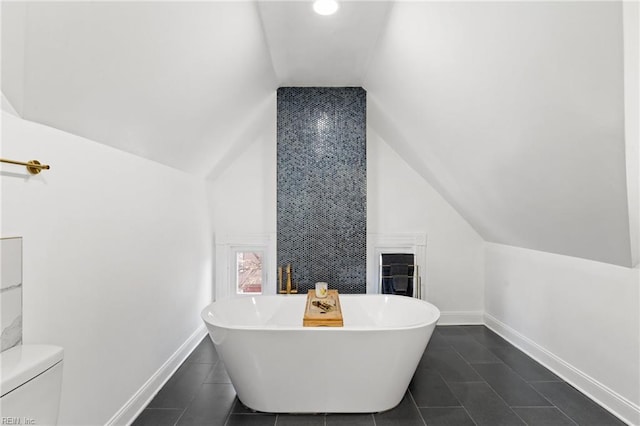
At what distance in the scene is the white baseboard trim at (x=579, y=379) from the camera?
2402 mm

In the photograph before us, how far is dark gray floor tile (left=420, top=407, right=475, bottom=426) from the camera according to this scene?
95.7 inches

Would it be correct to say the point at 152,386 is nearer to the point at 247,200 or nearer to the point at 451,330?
the point at 247,200

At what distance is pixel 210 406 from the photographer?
104 inches

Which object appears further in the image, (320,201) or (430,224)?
(430,224)

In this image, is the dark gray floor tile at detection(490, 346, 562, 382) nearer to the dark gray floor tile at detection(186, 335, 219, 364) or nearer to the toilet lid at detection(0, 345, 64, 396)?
the dark gray floor tile at detection(186, 335, 219, 364)

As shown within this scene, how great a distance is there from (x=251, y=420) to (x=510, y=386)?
83.1 inches

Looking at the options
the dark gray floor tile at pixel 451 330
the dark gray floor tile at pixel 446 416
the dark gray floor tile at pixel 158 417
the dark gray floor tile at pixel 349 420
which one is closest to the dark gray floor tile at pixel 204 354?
the dark gray floor tile at pixel 158 417

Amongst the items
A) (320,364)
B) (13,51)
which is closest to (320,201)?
(320,364)

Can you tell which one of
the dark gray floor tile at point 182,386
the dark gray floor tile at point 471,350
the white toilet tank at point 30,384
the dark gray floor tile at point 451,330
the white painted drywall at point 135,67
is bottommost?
the dark gray floor tile at point 182,386

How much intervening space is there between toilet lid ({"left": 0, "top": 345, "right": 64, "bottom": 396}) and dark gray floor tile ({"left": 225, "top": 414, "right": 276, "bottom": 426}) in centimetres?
140

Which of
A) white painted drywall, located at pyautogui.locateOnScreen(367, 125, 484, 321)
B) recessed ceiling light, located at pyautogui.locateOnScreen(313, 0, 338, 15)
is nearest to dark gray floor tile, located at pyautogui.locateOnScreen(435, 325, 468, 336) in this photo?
white painted drywall, located at pyautogui.locateOnScreen(367, 125, 484, 321)

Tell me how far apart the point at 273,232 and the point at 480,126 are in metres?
2.86

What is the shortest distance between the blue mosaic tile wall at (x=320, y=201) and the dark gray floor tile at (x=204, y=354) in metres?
1.15

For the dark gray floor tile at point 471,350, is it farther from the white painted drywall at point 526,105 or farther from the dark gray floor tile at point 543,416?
the white painted drywall at point 526,105
